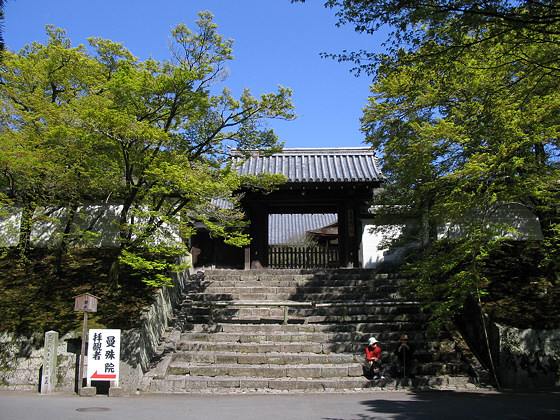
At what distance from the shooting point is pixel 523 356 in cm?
909

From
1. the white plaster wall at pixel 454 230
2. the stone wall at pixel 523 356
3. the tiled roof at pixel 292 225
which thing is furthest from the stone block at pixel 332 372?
the tiled roof at pixel 292 225

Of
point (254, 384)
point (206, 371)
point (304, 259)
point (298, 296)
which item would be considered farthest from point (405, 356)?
point (304, 259)

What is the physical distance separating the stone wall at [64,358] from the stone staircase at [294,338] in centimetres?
41

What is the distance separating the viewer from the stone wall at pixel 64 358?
352 inches

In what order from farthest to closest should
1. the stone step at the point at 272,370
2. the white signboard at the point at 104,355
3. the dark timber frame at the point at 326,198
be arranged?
1. the dark timber frame at the point at 326,198
2. the stone step at the point at 272,370
3. the white signboard at the point at 104,355

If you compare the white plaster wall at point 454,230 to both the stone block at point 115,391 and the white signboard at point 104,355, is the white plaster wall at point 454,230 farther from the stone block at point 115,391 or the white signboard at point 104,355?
the stone block at point 115,391

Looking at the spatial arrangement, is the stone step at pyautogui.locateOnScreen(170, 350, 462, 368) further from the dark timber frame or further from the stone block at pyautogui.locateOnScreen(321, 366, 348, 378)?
the dark timber frame

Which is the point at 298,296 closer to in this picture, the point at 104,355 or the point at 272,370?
the point at 272,370

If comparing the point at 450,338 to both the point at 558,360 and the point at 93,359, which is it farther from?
the point at 93,359

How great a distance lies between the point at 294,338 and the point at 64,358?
5.18 m

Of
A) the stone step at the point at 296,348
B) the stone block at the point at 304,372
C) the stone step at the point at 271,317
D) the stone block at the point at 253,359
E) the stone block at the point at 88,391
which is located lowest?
the stone block at the point at 88,391

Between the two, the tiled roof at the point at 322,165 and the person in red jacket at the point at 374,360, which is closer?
the person in red jacket at the point at 374,360

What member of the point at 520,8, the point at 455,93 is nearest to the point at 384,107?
the point at 455,93

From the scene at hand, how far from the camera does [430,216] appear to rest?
953cm
